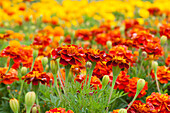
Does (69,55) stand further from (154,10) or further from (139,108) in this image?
(154,10)

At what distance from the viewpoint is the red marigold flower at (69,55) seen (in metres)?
1.27

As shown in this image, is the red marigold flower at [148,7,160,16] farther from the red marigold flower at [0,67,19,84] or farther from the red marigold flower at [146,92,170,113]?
the red marigold flower at [0,67,19,84]

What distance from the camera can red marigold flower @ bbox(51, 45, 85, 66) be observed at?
50.0 inches

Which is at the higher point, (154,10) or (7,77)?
(154,10)

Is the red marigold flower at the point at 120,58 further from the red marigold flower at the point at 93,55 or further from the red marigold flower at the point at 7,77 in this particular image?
the red marigold flower at the point at 7,77

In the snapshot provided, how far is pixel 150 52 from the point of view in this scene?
1785 mm

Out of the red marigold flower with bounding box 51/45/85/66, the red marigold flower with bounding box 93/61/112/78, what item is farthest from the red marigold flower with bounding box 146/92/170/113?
the red marigold flower with bounding box 51/45/85/66

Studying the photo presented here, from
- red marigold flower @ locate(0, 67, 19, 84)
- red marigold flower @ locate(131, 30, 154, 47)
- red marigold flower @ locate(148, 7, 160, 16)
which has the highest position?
red marigold flower @ locate(148, 7, 160, 16)

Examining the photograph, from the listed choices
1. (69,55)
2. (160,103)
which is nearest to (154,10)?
(160,103)

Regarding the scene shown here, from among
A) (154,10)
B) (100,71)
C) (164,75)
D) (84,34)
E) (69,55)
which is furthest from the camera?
(154,10)

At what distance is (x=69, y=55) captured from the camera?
126 cm

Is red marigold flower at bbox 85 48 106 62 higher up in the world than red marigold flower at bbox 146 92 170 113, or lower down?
higher up

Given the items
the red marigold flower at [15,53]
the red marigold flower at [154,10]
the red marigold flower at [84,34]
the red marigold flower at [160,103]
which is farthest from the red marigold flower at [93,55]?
the red marigold flower at [154,10]

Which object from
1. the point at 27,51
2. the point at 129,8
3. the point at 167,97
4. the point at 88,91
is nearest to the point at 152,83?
the point at 167,97
